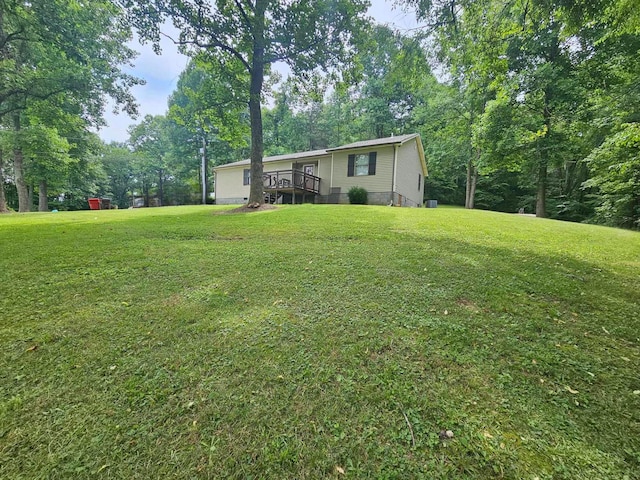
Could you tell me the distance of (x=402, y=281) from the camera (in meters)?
3.47

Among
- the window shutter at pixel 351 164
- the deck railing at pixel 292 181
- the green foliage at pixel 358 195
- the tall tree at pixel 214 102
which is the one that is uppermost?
the tall tree at pixel 214 102

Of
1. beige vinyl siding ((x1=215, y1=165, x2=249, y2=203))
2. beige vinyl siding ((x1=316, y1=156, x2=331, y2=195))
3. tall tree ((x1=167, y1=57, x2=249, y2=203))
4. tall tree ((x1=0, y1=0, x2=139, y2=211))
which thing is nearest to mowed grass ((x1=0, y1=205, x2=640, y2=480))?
tall tree ((x1=167, y1=57, x2=249, y2=203))

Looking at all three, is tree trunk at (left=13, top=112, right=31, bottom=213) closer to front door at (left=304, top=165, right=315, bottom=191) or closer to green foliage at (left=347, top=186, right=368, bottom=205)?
front door at (left=304, top=165, right=315, bottom=191)

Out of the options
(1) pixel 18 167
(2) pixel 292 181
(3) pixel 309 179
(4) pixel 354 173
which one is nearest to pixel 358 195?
(4) pixel 354 173

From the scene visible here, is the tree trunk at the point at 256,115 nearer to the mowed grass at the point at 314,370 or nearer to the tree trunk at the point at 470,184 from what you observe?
the mowed grass at the point at 314,370

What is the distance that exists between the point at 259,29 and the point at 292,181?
27.1ft

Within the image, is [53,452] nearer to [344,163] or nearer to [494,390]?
[494,390]

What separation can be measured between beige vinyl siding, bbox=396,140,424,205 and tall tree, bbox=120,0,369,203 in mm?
7105

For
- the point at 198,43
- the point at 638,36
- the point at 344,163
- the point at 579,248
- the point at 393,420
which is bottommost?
the point at 393,420

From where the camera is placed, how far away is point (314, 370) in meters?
1.95

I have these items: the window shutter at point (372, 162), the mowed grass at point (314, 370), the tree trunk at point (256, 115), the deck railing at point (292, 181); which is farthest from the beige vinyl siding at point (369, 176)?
the mowed grass at point (314, 370)

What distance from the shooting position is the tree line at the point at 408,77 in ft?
21.4

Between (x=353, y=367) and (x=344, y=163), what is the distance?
629 inches

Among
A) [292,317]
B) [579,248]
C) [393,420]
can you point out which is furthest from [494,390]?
[579,248]
